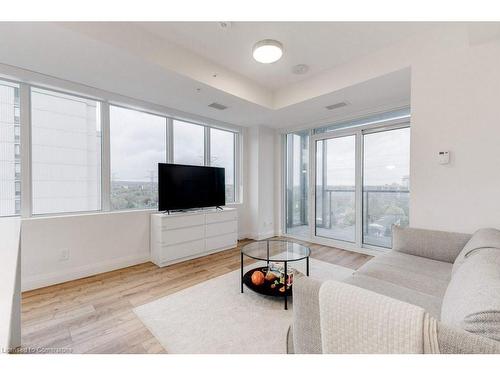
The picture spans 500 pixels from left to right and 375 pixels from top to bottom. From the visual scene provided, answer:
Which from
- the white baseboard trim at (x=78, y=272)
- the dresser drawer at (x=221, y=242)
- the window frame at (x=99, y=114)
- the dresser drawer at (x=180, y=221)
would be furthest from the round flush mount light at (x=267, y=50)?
the white baseboard trim at (x=78, y=272)

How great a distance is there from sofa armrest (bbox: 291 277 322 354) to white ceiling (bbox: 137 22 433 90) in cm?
225

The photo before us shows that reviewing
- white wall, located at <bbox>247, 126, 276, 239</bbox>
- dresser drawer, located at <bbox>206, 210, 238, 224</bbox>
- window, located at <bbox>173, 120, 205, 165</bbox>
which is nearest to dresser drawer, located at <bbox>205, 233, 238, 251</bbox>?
dresser drawer, located at <bbox>206, 210, 238, 224</bbox>

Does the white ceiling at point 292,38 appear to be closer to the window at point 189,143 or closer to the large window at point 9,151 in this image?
the window at point 189,143

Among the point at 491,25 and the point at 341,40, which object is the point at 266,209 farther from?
the point at 491,25

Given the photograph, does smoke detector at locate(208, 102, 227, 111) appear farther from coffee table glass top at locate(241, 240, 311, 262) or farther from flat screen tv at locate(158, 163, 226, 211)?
coffee table glass top at locate(241, 240, 311, 262)

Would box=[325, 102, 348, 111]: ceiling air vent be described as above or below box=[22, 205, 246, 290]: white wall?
above

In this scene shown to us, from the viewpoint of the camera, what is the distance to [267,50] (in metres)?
2.26

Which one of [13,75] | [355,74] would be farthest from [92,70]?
[355,74]

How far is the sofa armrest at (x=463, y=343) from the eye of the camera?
0.66 meters

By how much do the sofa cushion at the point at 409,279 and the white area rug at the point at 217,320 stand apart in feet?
2.38

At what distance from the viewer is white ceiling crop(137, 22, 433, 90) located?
2.12 m

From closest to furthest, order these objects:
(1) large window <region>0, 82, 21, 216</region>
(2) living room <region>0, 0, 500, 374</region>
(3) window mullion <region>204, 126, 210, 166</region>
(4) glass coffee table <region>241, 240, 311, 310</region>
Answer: (2) living room <region>0, 0, 500, 374</region>
(4) glass coffee table <region>241, 240, 311, 310</region>
(1) large window <region>0, 82, 21, 216</region>
(3) window mullion <region>204, 126, 210, 166</region>

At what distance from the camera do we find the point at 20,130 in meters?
2.43

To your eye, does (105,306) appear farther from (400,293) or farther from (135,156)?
(400,293)
